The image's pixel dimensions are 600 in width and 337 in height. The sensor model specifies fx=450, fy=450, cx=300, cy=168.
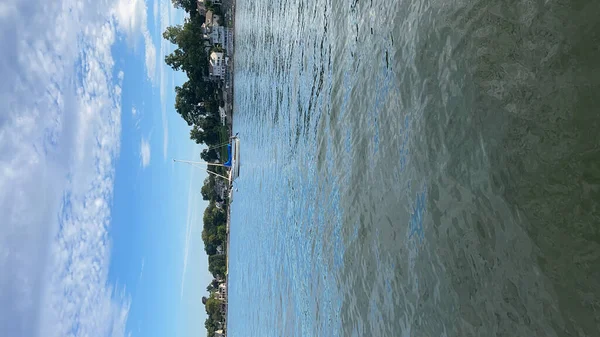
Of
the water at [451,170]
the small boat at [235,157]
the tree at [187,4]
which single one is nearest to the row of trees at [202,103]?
the tree at [187,4]

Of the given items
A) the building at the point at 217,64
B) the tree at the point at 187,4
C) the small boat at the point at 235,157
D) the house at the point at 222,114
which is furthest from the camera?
the tree at the point at 187,4

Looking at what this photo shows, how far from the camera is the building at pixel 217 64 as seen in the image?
62094mm

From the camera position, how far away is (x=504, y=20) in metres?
7.66

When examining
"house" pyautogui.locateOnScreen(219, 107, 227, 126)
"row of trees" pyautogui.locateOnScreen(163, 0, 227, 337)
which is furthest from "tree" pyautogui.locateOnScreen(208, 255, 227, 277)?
"house" pyautogui.locateOnScreen(219, 107, 227, 126)

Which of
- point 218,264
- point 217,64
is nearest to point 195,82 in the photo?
point 217,64

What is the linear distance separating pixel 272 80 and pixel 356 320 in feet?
67.3

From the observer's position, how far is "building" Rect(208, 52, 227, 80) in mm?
62094

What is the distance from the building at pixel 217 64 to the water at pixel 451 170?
146 feet

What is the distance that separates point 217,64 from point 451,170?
190 feet

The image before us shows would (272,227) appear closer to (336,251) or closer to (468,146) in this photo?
(336,251)

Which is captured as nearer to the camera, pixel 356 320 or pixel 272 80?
pixel 356 320

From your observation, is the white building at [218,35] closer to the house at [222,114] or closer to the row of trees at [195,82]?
the row of trees at [195,82]

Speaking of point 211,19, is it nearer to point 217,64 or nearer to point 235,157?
point 217,64

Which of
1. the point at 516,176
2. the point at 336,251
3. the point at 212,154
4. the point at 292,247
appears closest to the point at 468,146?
the point at 516,176
